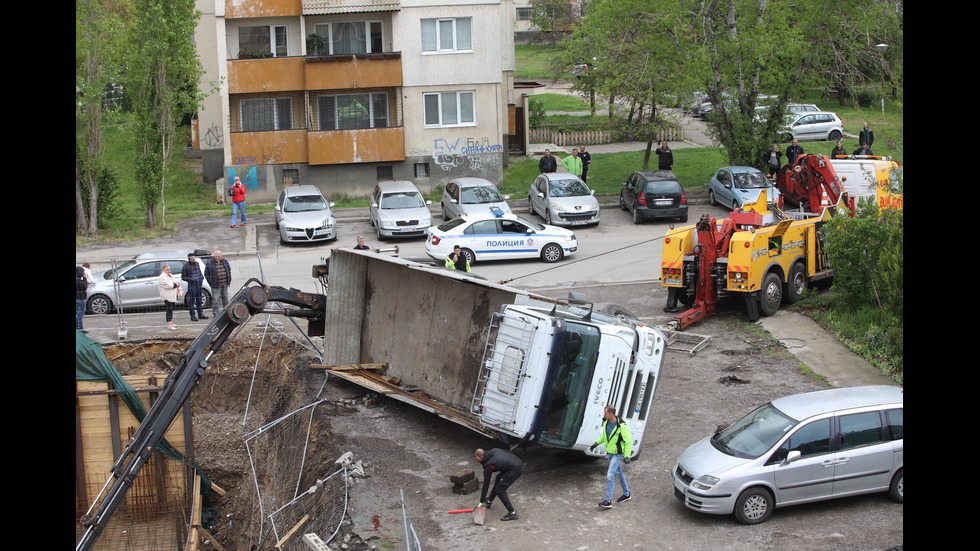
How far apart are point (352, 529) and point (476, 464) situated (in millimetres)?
2512

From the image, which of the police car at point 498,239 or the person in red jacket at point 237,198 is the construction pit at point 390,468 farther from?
the person in red jacket at point 237,198

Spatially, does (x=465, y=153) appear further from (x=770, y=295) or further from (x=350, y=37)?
(x=770, y=295)

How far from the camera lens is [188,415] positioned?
606 inches

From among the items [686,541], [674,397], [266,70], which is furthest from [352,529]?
[266,70]

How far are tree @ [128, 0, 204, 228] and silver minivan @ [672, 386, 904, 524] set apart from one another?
73.5 ft

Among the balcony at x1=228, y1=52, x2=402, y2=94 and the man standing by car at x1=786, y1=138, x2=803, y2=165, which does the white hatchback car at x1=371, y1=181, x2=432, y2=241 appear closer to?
the balcony at x1=228, y1=52, x2=402, y2=94

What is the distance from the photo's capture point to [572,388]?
12.2 m

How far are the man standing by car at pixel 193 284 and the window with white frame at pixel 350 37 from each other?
15967 mm

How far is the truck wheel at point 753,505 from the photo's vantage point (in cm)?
1085

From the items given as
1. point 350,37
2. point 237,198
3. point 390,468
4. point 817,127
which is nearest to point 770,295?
point 390,468

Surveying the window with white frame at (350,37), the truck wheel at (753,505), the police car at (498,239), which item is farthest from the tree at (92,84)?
the truck wheel at (753,505)

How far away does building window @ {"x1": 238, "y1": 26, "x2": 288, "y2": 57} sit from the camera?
33469mm

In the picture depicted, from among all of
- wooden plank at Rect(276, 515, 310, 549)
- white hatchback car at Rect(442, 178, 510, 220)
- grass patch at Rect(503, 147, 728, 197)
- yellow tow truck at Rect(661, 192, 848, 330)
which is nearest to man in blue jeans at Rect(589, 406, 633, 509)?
wooden plank at Rect(276, 515, 310, 549)
